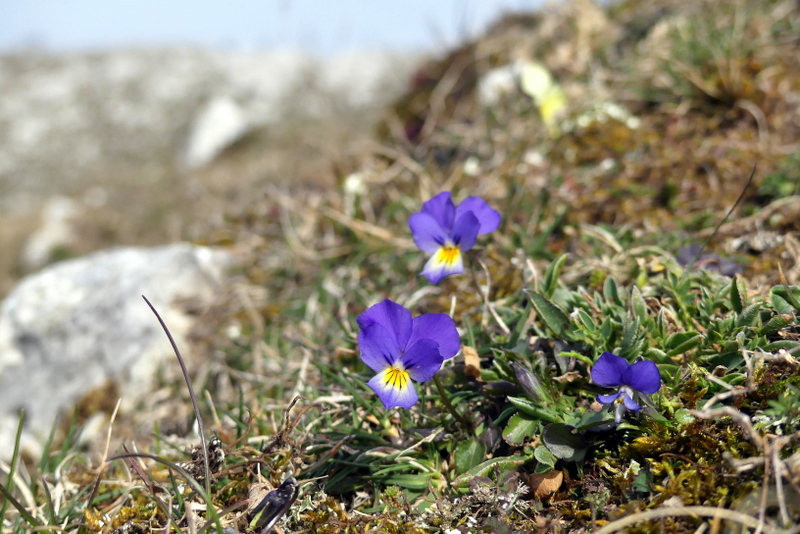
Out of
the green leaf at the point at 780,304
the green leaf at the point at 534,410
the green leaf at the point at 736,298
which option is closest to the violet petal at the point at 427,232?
the green leaf at the point at 534,410

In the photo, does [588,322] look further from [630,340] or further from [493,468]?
[493,468]

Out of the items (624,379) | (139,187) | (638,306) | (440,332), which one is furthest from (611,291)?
(139,187)

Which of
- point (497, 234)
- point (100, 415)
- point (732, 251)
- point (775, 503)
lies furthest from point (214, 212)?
point (775, 503)

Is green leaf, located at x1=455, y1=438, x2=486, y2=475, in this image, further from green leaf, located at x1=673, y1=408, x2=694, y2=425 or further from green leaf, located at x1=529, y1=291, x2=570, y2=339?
green leaf, located at x1=673, y1=408, x2=694, y2=425

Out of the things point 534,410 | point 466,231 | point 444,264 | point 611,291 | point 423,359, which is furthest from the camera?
point 611,291

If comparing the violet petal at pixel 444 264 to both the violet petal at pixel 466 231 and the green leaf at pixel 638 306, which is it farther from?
the green leaf at pixel 638 306

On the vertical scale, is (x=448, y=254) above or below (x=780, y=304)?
above

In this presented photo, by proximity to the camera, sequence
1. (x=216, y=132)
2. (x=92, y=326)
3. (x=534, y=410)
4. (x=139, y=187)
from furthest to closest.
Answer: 1. (x=216, y=132)
2. (x=139, y=187)
3. (x=92, y=326)
4. (x=534, y=410)
